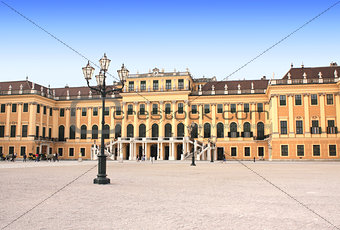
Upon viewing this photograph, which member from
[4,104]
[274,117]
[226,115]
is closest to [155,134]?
[226,115]

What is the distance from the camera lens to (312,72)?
163ft

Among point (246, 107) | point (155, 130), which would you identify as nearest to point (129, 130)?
point (155, 130)

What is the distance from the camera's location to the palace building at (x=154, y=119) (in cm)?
5281

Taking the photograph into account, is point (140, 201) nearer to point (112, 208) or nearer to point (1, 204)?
point (112, 208)

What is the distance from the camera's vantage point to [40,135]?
5556cm

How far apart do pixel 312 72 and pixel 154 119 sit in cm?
2553

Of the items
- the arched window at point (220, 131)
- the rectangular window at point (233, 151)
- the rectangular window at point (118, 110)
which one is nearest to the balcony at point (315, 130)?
the rectangular window at point (233, 151)

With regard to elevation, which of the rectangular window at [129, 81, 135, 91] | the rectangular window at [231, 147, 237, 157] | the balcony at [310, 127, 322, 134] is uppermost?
the rectangular window at [129, 81, 135, 91]

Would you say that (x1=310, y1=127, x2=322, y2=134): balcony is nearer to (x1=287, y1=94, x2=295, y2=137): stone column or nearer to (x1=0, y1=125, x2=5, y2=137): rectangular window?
(x1=287, y1=94, x2=295, y2=137): stone column

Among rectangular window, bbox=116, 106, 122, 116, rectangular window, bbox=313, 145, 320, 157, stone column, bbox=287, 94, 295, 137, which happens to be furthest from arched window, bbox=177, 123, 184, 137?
rectangular window, bbox=313, 145, 320, 157

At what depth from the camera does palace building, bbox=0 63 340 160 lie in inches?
2079

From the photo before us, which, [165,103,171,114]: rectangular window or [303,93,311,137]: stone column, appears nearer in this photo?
[303,93,311,137]: stone column

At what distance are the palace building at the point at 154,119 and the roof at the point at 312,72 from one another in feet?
0.45

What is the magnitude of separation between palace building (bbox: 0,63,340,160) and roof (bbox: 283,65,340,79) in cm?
14
